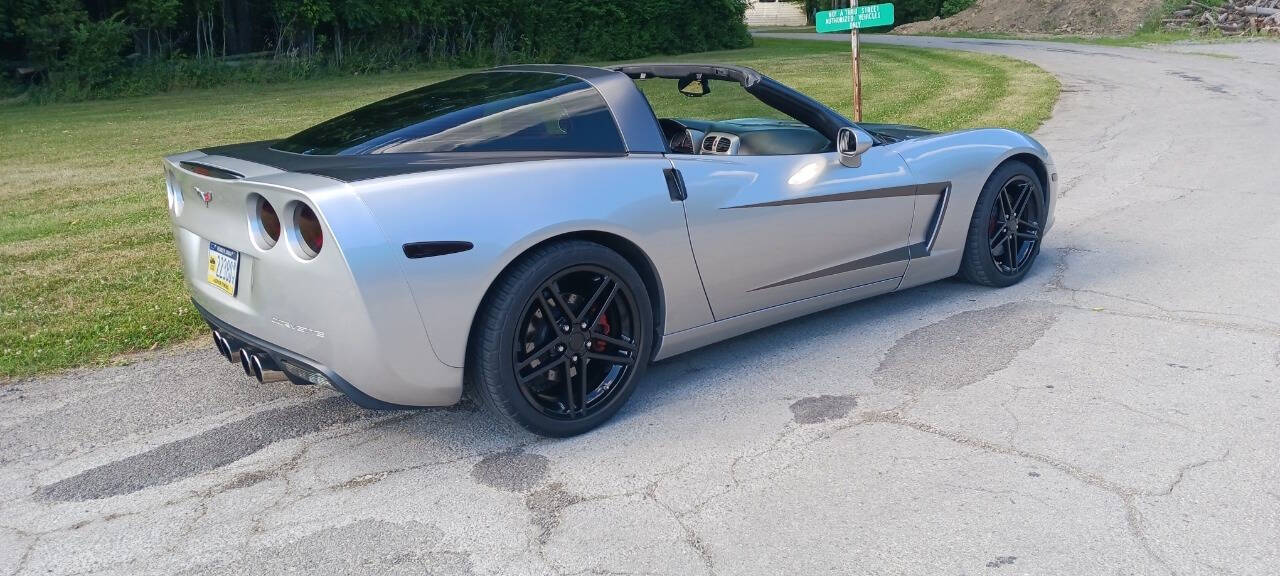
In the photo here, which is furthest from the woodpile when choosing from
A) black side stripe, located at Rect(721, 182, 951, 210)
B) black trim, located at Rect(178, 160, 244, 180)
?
black trim, located at Rect(178, 160, 244, 180)

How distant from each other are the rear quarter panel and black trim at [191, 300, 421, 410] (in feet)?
0.89

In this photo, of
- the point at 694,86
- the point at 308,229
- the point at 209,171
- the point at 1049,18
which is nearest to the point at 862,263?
the point at 694,86

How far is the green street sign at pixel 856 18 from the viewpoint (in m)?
9.74

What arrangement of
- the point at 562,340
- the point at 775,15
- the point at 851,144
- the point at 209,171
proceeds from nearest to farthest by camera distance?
the point at 562,340 < the point at 209,171 < the point at 851,144 < the point at 775,15

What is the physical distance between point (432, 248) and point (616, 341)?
0.85 meters

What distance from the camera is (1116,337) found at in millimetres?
4781

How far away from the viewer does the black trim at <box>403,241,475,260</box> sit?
3335mm

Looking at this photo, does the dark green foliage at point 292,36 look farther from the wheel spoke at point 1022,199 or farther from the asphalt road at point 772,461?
the wheel spoke at point 1022,199

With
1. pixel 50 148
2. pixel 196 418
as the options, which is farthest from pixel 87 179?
pixel 196 418

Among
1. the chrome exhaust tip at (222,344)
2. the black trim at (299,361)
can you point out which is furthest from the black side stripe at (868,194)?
the chrome exhaust tip at (222,344)

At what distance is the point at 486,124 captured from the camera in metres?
3.94

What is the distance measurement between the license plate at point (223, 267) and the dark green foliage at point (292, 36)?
1817 centimetres

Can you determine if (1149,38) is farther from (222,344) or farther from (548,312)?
(222,344)

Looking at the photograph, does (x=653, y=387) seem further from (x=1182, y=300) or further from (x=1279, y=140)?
(x=1279, y=140)
